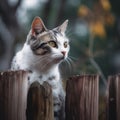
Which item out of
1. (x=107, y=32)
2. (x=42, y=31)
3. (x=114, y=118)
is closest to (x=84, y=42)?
(x=107, y=32)

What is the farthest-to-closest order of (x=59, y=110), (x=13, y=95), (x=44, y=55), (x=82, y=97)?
(x=44, y=55) → (x=59, y=110) → (x=82, y=97) → (x=13, y=95)

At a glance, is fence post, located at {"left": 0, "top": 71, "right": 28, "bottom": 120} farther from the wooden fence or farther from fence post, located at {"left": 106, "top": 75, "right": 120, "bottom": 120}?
fence post, located at {"left": 106, "top": 75, "right": 120, "bottom": 120}

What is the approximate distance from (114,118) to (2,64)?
4.05 m

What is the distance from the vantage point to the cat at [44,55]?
134 inches

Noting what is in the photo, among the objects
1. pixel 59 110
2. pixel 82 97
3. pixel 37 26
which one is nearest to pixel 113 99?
pixel 82 97

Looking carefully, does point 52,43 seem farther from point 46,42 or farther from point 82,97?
point 82,97

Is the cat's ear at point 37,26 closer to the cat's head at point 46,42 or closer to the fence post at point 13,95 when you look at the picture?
the cat's head at point 46,42

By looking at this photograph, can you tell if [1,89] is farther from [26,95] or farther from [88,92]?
[88,92]

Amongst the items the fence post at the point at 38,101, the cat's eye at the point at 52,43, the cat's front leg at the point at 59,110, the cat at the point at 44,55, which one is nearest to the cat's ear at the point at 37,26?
the cat at the point at 44,55

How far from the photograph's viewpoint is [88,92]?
107 inches

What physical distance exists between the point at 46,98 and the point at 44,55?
100cm

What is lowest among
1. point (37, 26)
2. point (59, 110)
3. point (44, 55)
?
point (59, 110)

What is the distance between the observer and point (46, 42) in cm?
360

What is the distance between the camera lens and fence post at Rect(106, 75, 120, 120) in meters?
2.77
